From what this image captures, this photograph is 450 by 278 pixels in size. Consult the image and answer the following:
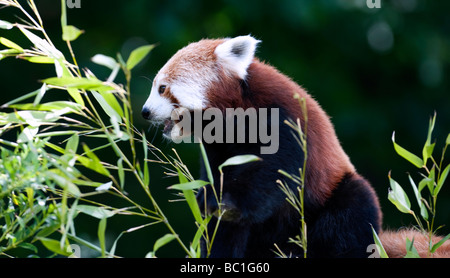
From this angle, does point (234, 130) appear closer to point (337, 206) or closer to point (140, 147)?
point (337, 206)

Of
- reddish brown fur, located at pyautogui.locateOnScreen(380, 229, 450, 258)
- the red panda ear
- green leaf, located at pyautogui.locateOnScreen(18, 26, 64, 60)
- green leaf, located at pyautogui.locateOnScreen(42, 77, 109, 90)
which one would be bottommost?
reddish brown fur, located at pyautogui.locateOnScreen(380, 229, 450, 258)

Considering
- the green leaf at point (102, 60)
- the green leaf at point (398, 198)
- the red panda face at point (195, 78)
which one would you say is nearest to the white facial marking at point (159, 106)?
the red panda face at point (195, 78)

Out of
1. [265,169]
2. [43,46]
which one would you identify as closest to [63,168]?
[43,46]

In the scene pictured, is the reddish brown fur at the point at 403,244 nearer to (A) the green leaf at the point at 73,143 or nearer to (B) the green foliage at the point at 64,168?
(B) the green foliage at the point at 64,168

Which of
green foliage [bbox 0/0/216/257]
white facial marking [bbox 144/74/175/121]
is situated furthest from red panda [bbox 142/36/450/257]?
green foliage [bbox 0/0/216/257]

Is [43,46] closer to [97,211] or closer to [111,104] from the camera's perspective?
[111,104]

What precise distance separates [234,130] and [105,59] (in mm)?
803

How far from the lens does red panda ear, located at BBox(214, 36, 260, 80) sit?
85.4 inches

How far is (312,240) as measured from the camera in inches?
82.7

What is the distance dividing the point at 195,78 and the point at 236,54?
178 millimetres

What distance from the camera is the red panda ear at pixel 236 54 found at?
2168 millimetres

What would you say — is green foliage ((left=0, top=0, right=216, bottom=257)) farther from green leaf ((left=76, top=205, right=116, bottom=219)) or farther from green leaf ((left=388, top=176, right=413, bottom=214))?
green leaf ((left=388, top=176, right=413, bottom=214))

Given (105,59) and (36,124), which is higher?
(105,59)
